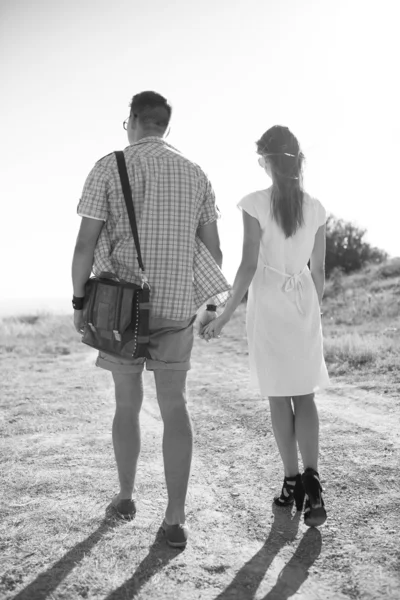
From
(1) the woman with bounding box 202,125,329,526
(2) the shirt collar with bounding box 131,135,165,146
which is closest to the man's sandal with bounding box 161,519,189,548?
(1) the woman with bounding box 202,125,329,526

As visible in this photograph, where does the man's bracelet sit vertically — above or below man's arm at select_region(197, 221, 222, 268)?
below

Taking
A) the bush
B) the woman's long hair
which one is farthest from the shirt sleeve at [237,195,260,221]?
the bush

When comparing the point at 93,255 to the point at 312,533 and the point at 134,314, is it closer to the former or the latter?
the point at 134,314

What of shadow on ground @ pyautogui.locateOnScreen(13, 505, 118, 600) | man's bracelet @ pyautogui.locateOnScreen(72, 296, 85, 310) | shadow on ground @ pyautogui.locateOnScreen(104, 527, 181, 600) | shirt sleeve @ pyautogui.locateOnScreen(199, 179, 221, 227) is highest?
shirt sleeve @ pyautogui.locateOnScreen(199, 179, 221, 227)

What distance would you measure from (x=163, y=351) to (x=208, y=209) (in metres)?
0.83

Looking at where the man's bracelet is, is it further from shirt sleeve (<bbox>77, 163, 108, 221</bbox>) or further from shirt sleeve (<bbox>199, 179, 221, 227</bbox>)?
shirt sleeve (<bbox>199, 179, 221, 227</bbox>)

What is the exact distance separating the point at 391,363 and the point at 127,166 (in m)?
6.18

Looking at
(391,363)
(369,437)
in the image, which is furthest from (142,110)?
(391,363)

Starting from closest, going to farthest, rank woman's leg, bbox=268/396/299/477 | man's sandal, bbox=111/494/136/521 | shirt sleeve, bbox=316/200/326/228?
man's sandal, bbox=111/494/136/521, woman's leg, bbox=268/396/299/477, shirt sleeve, bbox=316/200/326/228

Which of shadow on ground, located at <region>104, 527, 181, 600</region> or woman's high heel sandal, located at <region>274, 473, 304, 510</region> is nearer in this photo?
shadow on ground, located at <region>104, 527, 181, 600</region>

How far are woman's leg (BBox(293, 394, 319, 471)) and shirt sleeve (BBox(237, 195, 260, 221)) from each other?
3.53 ft

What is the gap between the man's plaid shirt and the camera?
9.79 feet

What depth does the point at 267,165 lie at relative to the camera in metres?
3.38

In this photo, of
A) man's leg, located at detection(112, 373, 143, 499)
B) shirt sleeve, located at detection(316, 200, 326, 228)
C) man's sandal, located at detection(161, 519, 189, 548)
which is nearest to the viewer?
man's sandal, located at detection(161, 519, 189, 548)
